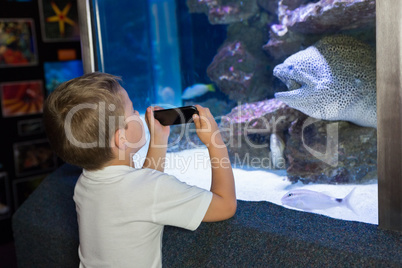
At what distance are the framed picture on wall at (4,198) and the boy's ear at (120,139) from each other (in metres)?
2.89

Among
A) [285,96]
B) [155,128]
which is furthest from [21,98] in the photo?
[285,96]

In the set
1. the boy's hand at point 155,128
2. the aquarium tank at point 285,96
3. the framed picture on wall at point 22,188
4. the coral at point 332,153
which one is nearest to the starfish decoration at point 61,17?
the framed picture on wall at point 22,188

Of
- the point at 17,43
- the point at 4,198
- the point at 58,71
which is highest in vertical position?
the point at 17,43

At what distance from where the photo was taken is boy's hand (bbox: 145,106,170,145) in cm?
114

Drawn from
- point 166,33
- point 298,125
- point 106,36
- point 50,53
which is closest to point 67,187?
point 106,36

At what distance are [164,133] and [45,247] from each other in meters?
0.81

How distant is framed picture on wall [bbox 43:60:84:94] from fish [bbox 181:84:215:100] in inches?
102

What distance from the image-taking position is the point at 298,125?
118 cm

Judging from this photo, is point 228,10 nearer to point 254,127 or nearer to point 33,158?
point 254,127

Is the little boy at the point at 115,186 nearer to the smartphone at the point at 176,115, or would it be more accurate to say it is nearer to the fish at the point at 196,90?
the smartphone at the point at 176,115

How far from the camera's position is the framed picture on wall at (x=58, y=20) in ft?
11.6

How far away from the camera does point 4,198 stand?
3.38m

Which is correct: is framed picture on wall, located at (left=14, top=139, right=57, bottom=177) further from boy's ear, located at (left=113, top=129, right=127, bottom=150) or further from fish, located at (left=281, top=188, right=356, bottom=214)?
fish, located at (left=281, top=188, right=356, bottom=214)

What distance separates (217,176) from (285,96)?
0.34 meters
